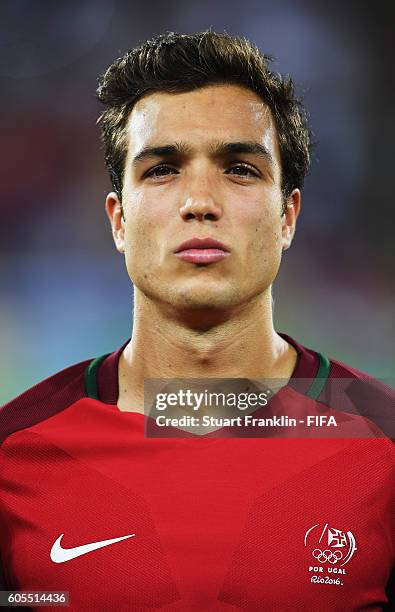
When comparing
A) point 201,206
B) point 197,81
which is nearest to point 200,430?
point 201,206

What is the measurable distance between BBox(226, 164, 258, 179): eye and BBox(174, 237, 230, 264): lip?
23 cm

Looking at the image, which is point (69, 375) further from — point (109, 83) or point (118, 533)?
point (109, 83)

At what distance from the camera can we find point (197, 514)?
5.84 ft

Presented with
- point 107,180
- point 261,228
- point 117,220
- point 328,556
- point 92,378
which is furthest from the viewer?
point 107,180

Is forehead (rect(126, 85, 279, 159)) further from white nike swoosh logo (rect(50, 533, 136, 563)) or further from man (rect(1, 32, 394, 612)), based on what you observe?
white nike swoosh logo (rect(50, 533, 136, 563))

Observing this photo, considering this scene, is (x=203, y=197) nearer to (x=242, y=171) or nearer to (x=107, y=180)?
(x=242, y=171)

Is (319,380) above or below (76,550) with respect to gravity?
above

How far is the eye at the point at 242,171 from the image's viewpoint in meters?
1.98

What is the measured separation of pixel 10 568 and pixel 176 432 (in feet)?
1.68

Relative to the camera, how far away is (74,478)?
1883 millimetres

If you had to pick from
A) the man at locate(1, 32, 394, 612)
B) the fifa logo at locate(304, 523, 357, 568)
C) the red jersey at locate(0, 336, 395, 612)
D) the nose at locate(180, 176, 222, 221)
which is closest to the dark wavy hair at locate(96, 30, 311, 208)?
the man at locate(1, 32, 394, 612)

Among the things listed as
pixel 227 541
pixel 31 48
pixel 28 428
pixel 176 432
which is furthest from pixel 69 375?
pixel 31 48

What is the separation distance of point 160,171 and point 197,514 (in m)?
0.86

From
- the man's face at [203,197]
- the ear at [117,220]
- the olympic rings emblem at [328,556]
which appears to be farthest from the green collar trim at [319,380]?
the ear at [117,220]
